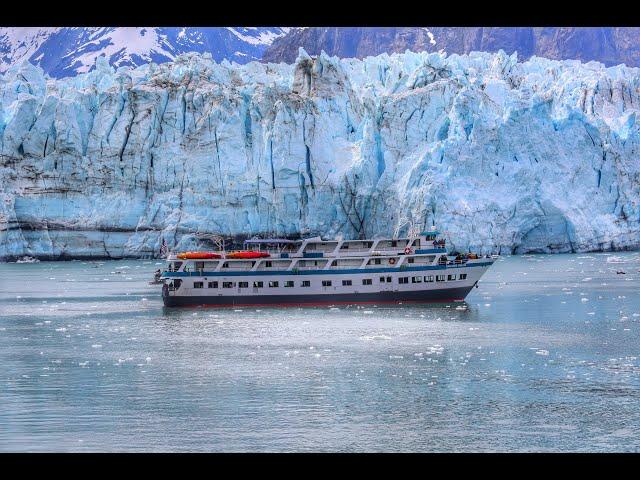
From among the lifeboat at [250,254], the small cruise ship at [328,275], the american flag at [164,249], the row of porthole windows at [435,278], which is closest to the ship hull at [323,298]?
the small cruise ship at [328,275]

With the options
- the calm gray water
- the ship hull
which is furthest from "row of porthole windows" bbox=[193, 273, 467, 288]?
the calm gray water

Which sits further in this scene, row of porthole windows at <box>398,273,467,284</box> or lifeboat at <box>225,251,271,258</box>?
lifeboat at <box>225,251,271,258</box>

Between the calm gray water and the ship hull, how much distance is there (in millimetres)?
802

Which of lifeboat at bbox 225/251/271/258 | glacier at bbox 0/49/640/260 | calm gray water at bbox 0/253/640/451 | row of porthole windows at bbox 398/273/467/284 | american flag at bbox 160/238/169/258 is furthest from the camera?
glacier at bbox 0/49/640/260

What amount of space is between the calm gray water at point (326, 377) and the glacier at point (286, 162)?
69.1 feet

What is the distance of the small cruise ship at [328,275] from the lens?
28.5 m

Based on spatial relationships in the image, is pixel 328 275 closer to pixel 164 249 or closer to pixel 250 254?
pixel 250 254

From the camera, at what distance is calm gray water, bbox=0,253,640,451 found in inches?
459

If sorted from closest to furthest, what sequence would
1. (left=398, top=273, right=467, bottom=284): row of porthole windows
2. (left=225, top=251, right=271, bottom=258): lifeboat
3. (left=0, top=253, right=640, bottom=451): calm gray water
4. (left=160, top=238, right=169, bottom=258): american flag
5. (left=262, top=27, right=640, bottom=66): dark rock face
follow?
(left=0, top=253, right=640, bottom=451): calm gray water → (left=398, top=273, right=467, bottom=284): row of porthole windows → (left=225, top=251, right=271, bottom=258): lifeboat → (left=160, top=238, right=169, bottom=258): american flag → (left=262, top=27, right=640, bottom=66): dark rock face

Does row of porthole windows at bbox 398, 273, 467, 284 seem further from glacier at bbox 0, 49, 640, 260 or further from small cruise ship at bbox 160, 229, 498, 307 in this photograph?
glacier at bbox 0, 49, 640, 260

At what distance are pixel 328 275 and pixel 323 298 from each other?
75cm

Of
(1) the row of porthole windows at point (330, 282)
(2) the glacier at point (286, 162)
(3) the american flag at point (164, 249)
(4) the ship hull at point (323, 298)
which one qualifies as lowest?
(4) the ship hull at point (323, 298)

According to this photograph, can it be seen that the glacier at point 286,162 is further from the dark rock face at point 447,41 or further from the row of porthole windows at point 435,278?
the dark rock face at point 447,41

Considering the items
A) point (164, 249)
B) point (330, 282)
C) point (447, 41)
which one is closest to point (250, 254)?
point (330, 282)
